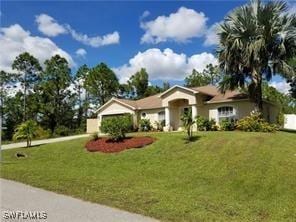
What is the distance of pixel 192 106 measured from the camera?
1172 inches

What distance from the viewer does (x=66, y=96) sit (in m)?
50.8

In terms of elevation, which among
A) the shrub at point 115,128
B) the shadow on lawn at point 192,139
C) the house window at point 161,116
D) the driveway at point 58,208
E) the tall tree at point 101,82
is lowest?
the driveway at point 58,208

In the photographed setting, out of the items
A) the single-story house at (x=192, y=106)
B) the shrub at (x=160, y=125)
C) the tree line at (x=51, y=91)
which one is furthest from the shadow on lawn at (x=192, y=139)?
the tree line at (x=51, y=91)

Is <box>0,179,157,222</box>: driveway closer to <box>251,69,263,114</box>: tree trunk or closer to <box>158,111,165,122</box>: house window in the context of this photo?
<box>251,69,263,114</box>: tree trunk

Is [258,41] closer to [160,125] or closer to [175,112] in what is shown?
[175,112]

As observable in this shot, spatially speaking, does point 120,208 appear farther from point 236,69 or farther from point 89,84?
point 89,84

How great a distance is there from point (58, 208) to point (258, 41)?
19.2 m

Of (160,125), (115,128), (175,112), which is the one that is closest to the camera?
(115,128)

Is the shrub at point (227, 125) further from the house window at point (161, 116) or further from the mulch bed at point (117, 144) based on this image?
the house window at point (161, 116)

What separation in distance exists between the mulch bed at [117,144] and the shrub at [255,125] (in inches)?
243

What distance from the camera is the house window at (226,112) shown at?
93.4 ft

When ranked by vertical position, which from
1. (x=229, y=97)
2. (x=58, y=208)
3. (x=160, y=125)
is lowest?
(x=58, y=208)

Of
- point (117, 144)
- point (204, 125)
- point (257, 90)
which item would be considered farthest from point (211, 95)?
point (117, 144)

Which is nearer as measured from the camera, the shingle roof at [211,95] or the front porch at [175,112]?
the shingle roof at [211,95]
